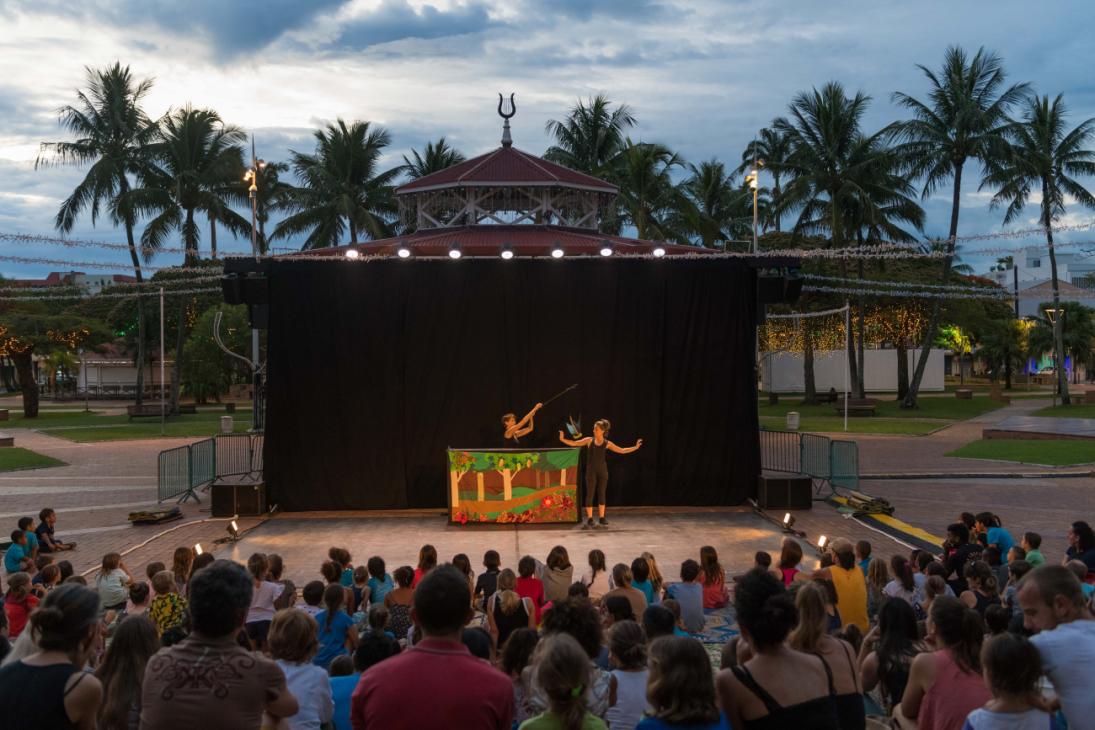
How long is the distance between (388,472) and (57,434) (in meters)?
24.0

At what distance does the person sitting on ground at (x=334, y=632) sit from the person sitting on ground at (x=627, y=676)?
8.46ft

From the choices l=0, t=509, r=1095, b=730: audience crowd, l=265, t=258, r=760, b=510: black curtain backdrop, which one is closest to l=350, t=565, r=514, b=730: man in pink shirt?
l=0, t=509, r=1095, b=730: audience crowd

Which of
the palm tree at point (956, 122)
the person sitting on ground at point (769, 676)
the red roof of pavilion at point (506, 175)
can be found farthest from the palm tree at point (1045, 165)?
the person sitting on ground at point (769, 676)

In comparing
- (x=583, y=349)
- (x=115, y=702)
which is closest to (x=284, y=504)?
(x=583, y=349)

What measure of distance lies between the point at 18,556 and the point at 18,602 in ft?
11.8

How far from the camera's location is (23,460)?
25.8 metres

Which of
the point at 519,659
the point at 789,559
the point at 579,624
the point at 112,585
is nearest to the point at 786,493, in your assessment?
the point at 789,559

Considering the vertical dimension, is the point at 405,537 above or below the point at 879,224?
below

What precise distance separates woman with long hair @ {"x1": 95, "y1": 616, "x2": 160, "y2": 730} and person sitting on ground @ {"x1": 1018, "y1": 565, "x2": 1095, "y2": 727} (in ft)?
12.2

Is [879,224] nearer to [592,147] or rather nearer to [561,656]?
[592,147]

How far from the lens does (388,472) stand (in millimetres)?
17266

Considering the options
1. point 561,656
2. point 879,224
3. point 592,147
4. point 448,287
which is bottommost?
point 561,656

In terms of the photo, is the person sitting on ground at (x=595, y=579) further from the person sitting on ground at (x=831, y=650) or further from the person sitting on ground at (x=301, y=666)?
the person sitting on ground at (x=831, y=650)

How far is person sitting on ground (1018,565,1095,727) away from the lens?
13.9ft
